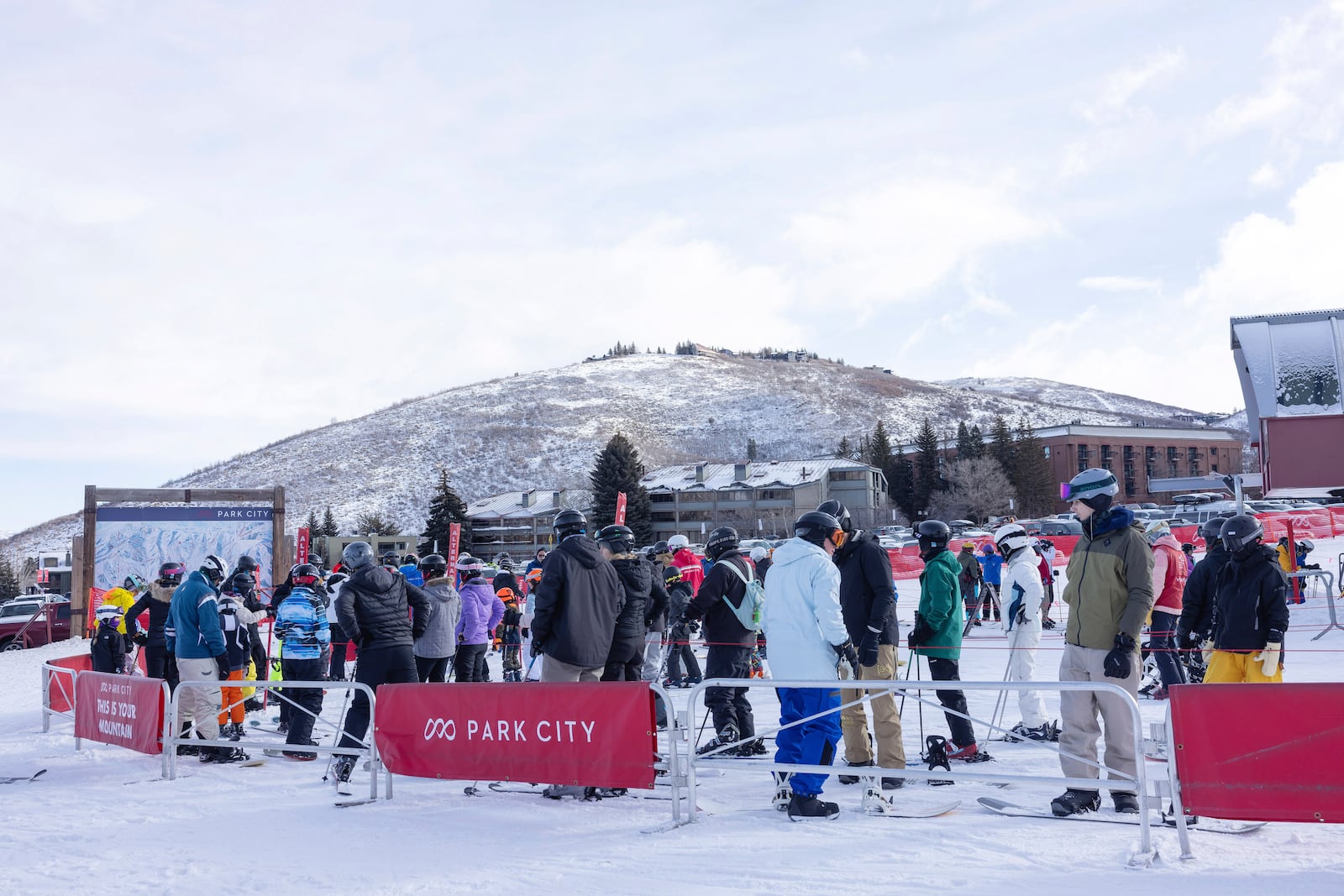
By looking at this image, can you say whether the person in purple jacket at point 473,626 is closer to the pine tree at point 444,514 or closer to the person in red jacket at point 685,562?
the person in red jacket at point 685,562

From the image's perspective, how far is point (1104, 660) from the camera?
18.7 feet

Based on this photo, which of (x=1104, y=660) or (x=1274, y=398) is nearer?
(x=1104, y=660)

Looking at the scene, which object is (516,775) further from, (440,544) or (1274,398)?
(440,544)

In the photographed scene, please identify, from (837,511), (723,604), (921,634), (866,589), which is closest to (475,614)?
(723,604)

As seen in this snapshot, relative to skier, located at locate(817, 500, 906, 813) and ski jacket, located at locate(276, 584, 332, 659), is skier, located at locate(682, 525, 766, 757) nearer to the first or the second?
skier, located at locate(817, 500, 906, 813)

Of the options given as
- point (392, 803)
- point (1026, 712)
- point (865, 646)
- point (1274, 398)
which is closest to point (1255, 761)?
point (865, 646)

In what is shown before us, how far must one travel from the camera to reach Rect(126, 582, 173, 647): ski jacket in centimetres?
997

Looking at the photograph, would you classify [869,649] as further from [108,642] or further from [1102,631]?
[108,642]

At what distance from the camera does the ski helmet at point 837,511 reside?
685 centimetres

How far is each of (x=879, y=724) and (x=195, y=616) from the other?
20.0 ft

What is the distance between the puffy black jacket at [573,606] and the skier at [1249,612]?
415cm

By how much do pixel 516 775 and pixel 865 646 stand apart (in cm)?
246

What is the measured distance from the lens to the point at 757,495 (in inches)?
3253

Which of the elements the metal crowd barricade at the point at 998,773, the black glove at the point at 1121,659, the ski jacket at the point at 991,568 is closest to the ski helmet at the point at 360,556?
the metal crowd barricade at the point at 998,773
